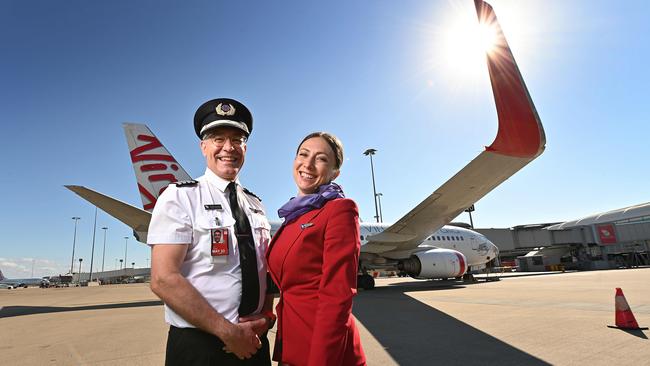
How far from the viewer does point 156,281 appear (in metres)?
1.38

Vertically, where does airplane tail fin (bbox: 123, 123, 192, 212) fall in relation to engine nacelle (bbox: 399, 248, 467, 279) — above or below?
above

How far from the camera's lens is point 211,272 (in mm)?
1507

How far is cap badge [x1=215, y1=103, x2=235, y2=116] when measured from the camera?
187 cm

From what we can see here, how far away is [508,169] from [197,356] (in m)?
10.4

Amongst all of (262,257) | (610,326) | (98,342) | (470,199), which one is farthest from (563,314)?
(98,342)

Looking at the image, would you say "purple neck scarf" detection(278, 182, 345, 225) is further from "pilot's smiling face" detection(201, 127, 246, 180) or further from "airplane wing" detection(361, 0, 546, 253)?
"airplane wing" detection(361, 0, 546, 253)

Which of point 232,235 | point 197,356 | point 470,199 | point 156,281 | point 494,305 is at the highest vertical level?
point 470,199

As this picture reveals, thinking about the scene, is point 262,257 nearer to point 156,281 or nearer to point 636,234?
point 156,281

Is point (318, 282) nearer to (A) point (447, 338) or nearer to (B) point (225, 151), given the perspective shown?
(B) point (225, 151)

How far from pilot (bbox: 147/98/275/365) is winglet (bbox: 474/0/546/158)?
5857mm

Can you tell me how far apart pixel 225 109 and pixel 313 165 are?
24.1 inches

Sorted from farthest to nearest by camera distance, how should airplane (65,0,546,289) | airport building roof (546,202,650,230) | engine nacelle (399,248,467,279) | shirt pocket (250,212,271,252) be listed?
1. airport building roof (546,202,650,230)
2. engine nacelle (399,248,467,279)
3. airplane (65,0,546,289)
4. shirt pocket (250,212,271,252)

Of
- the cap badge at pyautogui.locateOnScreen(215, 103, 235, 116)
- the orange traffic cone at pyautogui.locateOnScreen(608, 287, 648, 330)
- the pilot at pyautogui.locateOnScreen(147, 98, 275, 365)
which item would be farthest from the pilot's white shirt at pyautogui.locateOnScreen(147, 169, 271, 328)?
the orange traffic cone at pyautogui.locateOnScreen(608, 287, 648, 330)

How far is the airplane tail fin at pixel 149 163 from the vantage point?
11.5m
